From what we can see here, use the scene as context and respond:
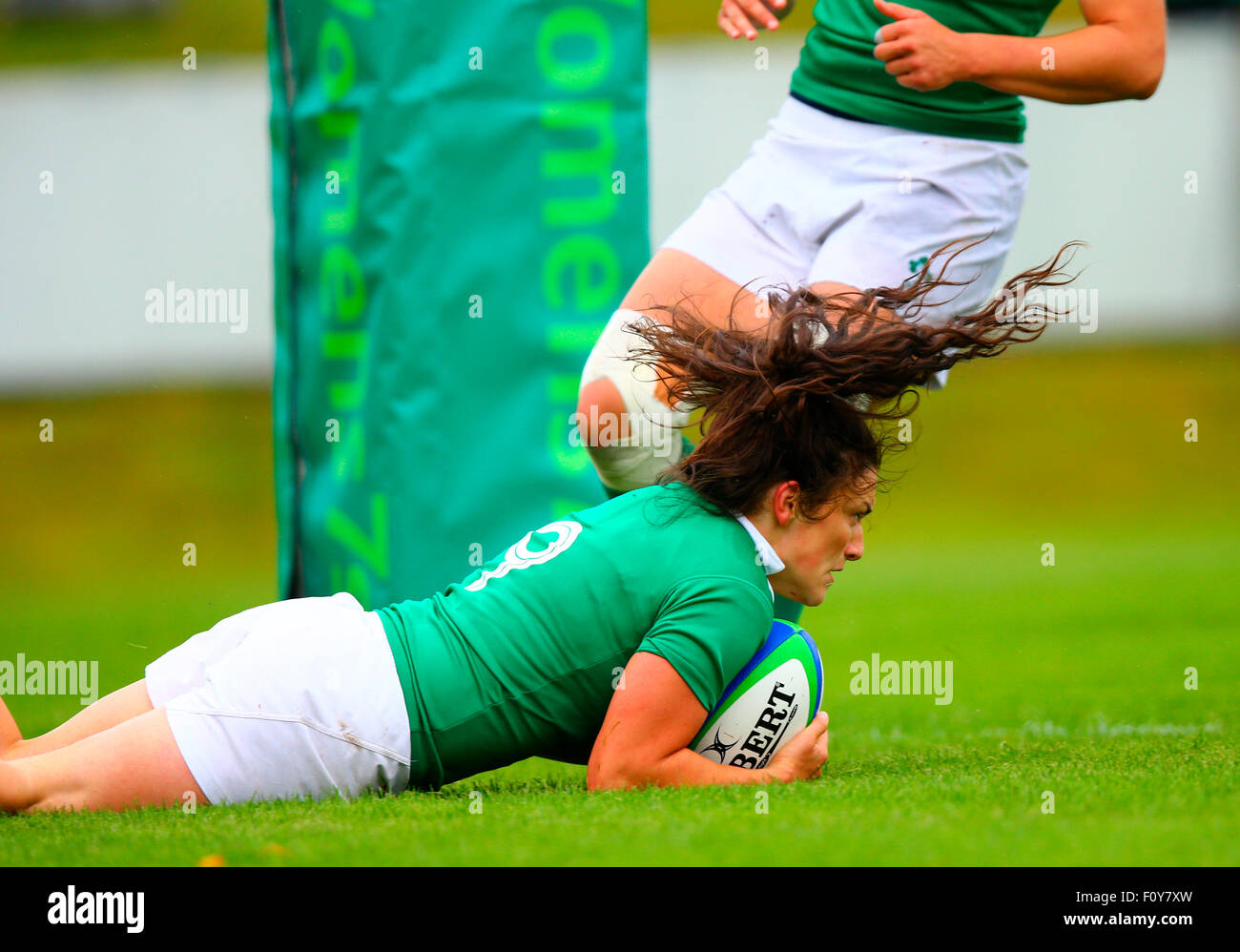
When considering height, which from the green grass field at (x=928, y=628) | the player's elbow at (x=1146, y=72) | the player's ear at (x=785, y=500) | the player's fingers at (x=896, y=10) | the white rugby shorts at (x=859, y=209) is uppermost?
the player's fingers at (x=896, y=10)

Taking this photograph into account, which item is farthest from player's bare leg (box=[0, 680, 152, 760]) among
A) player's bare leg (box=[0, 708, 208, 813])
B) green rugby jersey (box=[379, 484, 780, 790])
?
green rugby jersey (box=[379, 484, 780, 790])

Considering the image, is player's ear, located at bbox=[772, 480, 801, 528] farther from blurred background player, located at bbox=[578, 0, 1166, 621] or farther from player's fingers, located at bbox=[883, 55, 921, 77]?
player's fingers, located at bbox=[883, 55, 921, 77]

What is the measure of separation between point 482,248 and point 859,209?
1.13m

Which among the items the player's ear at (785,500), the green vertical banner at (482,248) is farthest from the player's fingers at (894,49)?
the green vertical banner at (482,248)

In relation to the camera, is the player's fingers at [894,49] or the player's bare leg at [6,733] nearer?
the player's bare leg at [6,733]

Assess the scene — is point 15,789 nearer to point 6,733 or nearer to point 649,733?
point 6,733

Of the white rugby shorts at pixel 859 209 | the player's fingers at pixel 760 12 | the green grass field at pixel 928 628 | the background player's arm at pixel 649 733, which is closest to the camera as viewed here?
the green grass field at pixel 928 628

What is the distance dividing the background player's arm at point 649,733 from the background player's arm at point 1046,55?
1.30 meters

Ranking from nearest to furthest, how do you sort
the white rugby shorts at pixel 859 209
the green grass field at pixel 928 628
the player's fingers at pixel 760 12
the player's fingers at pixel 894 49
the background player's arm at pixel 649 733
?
1. the green grass field at pixel 928 628
2. the background player's arm at pixel 649 733
3. the player's fingers at pixel 894 49
4. the white rugby shorts at pixel 859 209
5. the player's fingers at pixel 760 12

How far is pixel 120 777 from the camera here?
2.61 metres

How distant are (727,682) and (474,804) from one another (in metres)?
0.48

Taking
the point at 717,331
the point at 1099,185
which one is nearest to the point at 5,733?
the point at 717,331

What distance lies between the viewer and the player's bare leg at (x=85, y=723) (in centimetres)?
284

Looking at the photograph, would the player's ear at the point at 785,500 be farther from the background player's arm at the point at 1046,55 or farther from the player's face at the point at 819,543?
the background player's arm at the point at 1046,55
